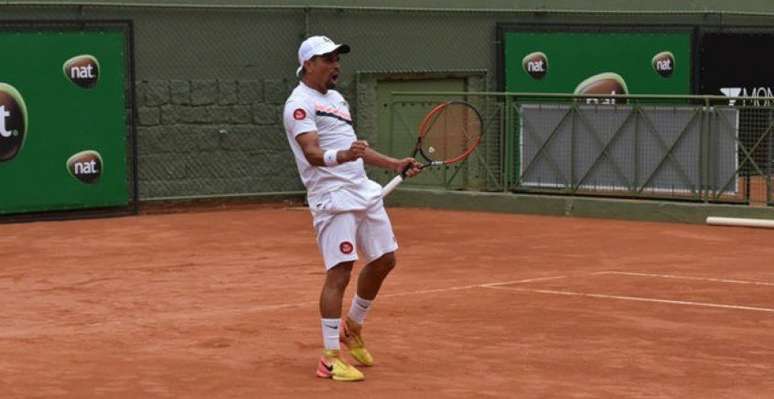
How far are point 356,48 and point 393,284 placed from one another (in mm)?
9486

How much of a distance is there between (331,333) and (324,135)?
45.3 inches

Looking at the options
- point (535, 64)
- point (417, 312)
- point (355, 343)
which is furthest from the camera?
point (535, 64)

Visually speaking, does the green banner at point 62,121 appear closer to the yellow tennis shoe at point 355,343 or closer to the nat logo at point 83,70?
the nat logo at point 83,70

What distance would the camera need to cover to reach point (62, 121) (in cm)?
2031

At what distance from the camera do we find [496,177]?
21531mm

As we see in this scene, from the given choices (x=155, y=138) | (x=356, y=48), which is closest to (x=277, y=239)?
(x=155, y=138)

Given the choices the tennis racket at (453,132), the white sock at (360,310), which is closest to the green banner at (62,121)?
the tennis racket at (453,132)

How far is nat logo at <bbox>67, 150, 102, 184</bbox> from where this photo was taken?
2044cm

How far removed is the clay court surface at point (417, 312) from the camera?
9.35 meters


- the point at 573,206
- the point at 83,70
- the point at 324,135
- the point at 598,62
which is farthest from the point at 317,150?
the point at 598,62

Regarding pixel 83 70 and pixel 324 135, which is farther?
pixel 83 70

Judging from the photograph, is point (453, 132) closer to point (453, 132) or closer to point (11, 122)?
point (453, 132)

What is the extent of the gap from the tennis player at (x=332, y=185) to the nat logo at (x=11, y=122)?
1090 cm

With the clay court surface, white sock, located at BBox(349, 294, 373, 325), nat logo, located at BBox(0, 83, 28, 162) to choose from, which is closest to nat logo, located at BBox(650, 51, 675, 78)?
the clay court surface
